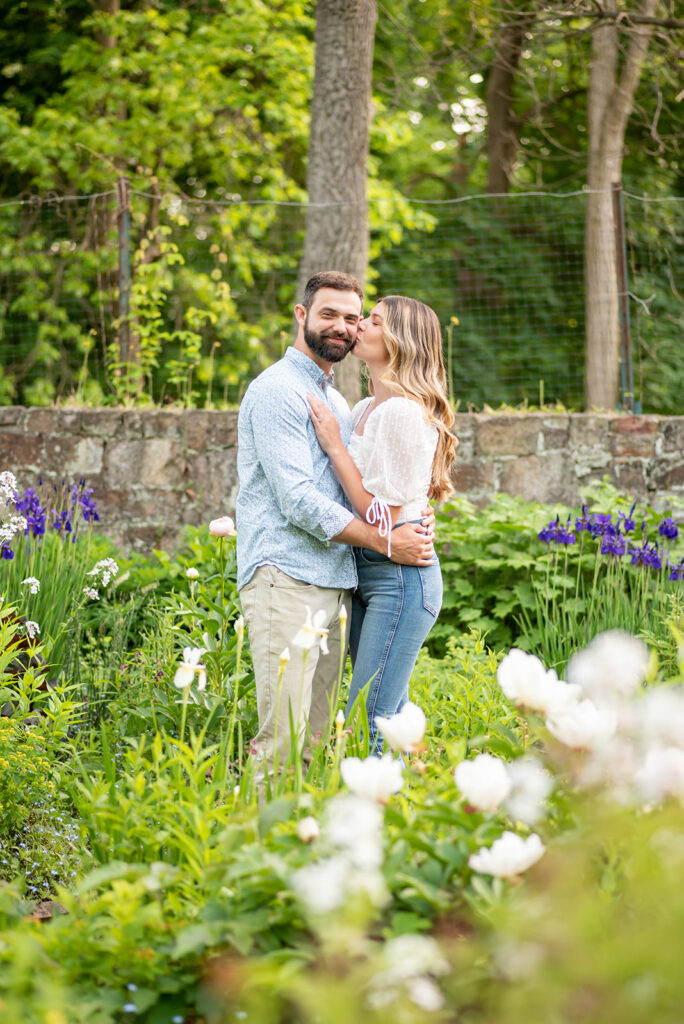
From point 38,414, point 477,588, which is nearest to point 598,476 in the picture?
point 477,588

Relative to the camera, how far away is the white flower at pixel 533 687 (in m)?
1.48

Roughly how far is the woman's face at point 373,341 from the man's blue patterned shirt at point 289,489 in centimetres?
15

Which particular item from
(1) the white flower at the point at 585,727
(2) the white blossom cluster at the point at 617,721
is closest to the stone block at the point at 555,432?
(2) the white blossom cluster at the point at 617,721

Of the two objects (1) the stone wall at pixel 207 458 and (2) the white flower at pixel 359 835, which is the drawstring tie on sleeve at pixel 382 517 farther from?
(1) the stone wall at pixel 207 458

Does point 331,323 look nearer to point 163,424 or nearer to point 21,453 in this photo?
point 163,424

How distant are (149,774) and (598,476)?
15.0ft

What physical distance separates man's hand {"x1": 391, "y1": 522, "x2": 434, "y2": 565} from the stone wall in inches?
137

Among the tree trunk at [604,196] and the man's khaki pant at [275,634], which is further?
the tree trunk at [604,196]

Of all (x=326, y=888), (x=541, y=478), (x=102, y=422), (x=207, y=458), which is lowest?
(x=326, y=888)

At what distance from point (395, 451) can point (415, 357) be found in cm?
30

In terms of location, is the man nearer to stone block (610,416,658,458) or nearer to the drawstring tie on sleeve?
the drawstring tie on sleeve

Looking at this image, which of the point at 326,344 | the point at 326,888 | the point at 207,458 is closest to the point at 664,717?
the point at 326,888

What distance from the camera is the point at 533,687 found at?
4.95ft

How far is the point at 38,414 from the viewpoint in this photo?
6270 mm
